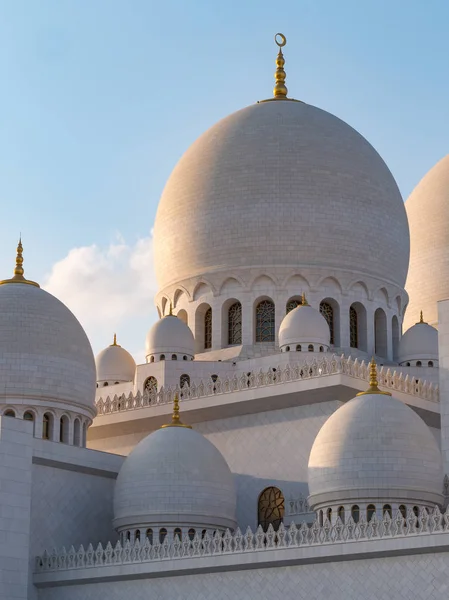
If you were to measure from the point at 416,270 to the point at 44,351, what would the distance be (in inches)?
584

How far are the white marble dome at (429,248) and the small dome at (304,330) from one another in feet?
27.1

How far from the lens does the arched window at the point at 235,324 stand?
33875 mm

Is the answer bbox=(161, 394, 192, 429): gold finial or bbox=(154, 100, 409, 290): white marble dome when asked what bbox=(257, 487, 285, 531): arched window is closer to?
bbox=(161, 394, 192, 429): gold finial

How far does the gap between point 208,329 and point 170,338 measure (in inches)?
72.6

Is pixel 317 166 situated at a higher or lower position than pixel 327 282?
higher

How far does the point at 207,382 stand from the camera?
31.5 metres

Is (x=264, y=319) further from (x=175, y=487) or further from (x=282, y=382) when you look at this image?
(x=175, y=487)

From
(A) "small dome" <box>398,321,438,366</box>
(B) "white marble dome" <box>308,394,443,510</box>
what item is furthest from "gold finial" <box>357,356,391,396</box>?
(A) "small dome" <box>398,321,438,366</box>

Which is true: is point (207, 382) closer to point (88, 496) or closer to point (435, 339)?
point (88, 496)

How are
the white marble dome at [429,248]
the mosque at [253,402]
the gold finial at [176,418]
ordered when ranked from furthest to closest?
1. the white marble dome at [429,248]
2. the gold finial at [176,418]
3. the mosque at [253,402]

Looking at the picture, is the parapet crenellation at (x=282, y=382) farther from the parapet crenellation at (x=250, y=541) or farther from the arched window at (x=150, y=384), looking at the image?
the parapet crenellation at (x=250, y=541)

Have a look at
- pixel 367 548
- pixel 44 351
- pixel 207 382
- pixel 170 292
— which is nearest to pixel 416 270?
pixel 170 292

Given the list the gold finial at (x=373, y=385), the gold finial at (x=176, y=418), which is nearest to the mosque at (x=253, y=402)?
the gold finial at (x=176, y=418)

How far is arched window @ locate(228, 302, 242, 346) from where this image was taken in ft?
111
